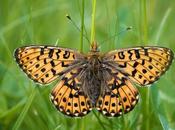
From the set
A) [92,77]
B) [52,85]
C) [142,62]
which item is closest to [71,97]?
[92,77]

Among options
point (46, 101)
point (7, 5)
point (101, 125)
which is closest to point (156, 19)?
point (7, 5)

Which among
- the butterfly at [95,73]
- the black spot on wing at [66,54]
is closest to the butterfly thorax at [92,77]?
the butterfly at [95,73]

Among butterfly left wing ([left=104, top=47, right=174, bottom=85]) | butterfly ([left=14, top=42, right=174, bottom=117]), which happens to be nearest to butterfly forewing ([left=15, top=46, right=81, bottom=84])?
butterfly ([left=14, top=42, right=174, bottom=117])

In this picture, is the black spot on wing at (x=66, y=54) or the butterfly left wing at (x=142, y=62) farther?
the black spot on wing at (x=66, y=54)

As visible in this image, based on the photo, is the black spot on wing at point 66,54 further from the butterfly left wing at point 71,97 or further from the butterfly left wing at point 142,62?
the butterfly left wing at point 142,62

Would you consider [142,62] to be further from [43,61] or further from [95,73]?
[43,61]

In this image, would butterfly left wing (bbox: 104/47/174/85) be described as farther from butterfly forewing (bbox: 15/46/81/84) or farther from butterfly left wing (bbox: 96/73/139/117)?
butterfly forewing (bbox: 15/46/81/84)
